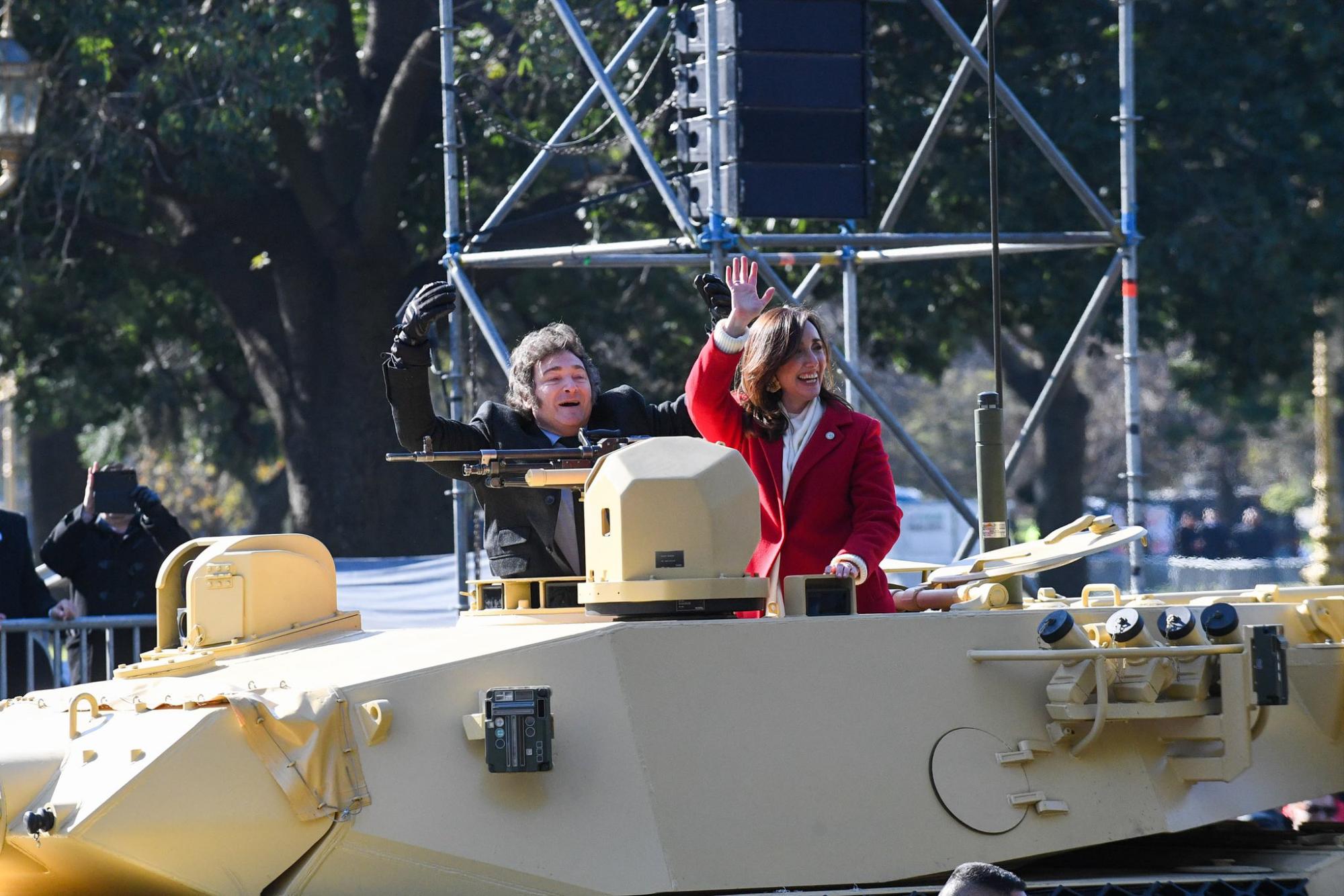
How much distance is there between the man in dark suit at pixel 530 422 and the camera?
6535mm

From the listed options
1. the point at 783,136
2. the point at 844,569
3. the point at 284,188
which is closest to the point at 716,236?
the point at 783,136

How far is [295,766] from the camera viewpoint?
507 centimetres

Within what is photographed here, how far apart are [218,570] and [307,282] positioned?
37.4 feet

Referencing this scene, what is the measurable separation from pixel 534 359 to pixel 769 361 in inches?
44.5

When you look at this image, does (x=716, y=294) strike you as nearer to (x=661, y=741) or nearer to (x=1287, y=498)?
(x=661, y=741)

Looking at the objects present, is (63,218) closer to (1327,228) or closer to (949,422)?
(1327,228)

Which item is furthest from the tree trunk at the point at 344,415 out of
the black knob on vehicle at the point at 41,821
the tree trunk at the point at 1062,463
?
the black knob on vehicle at the point at 41,821

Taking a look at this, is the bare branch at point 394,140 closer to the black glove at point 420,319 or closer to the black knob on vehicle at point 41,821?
the black glove at point 420,319

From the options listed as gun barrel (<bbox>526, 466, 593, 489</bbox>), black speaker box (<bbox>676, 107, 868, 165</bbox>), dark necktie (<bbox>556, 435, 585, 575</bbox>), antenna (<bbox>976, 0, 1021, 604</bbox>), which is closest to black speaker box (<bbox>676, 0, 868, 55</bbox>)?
black speaker box (<bbox>676, 107, 868, 165</bbox>)

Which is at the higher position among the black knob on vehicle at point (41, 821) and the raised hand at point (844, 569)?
the raised hand at point (844, 569)

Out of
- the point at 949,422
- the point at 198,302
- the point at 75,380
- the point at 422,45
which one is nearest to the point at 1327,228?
the point at 422,45

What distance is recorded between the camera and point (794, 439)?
611 centimetres

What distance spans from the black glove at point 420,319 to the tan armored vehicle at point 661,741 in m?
0.76

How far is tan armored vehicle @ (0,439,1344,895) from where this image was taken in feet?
16.6
